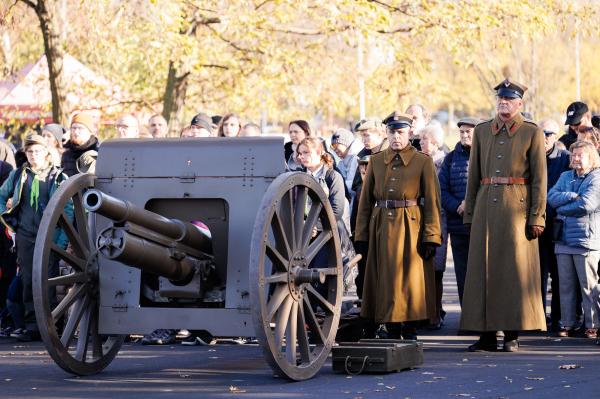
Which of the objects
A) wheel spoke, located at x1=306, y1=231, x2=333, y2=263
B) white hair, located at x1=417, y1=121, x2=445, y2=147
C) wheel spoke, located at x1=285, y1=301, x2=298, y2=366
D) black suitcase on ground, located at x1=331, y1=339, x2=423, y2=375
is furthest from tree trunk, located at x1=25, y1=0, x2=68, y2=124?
wheel spoke, located at x1=285, y1=301, x2=298, y2=366

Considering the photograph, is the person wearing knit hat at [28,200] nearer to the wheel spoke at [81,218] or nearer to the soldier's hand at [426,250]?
the wheel spoke at [81,218]

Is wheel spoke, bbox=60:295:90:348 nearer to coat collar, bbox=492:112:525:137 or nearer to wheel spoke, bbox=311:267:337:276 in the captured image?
wheel spoke, bbox=311:267:337:276

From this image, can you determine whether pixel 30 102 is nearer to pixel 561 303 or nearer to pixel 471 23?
pixel 471 23

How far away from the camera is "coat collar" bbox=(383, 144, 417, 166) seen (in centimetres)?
1144

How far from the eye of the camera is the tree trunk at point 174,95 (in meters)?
21.4

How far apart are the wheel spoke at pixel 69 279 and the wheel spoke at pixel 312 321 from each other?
150 cm

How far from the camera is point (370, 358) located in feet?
31.9

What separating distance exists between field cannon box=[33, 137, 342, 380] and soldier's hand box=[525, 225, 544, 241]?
1752mm

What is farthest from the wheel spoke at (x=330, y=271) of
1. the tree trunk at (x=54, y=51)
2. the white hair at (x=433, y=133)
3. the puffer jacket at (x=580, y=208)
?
the tree trunk at (x=54, y=51)

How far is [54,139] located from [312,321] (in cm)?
474

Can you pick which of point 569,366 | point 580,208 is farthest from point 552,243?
point 569,366

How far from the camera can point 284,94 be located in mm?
22891

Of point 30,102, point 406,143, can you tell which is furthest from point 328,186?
point 30,102

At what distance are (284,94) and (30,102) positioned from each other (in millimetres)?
4280
